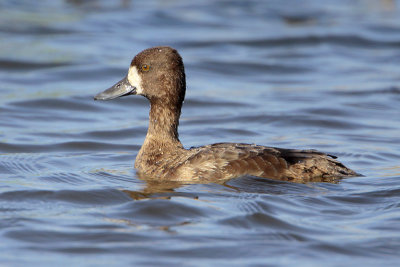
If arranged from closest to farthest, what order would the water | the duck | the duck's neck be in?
the water < the duck < the duck's neck

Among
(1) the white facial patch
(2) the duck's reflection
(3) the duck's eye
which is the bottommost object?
(2) the duck's reflection

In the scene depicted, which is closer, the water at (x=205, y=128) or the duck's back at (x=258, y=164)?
the water at (x=205, y=128)

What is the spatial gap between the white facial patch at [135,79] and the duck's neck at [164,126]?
227 millimetres

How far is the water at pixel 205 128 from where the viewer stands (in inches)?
250

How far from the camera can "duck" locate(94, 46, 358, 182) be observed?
25.3 ft

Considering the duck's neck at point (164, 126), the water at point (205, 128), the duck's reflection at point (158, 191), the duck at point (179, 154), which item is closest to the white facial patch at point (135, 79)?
the duck at point (179, 154)

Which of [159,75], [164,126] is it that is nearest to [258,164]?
[164,126]

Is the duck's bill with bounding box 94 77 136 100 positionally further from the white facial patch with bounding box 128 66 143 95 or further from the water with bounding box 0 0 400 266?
the water with bounding box 0 0 400 266

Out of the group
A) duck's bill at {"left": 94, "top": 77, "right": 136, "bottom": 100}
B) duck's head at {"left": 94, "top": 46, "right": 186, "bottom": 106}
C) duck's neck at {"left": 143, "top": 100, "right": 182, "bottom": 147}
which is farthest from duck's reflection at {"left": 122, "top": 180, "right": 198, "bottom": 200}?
duck's bill at {"left": 94, "top": 77, "right": 136, "bottom": 100}

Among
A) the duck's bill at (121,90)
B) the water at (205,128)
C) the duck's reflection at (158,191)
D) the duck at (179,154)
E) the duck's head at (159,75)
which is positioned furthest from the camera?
the duck's bill at (121,90)

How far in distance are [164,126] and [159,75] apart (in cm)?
56

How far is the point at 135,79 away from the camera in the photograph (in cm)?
877

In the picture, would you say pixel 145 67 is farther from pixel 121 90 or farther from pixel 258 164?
pixel 258 164

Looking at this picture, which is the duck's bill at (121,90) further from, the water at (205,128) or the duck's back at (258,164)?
the duck's back at (258,164)
